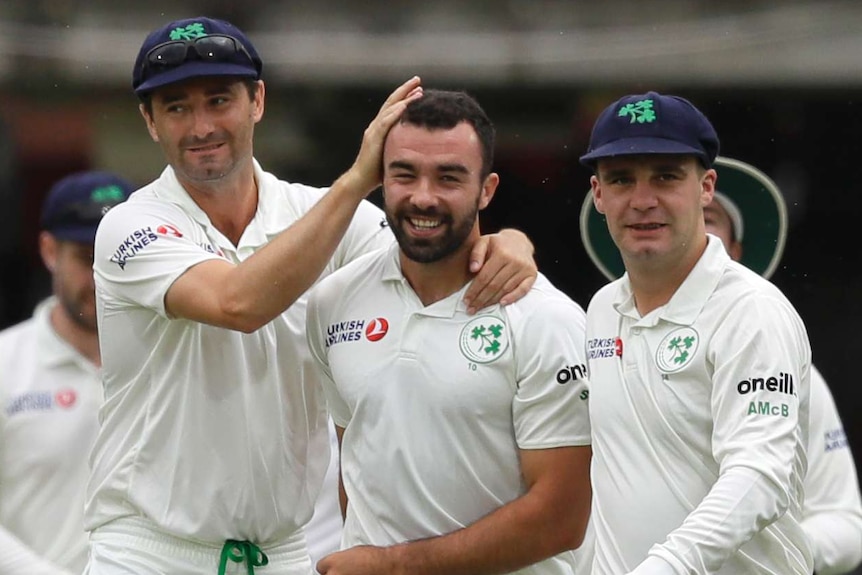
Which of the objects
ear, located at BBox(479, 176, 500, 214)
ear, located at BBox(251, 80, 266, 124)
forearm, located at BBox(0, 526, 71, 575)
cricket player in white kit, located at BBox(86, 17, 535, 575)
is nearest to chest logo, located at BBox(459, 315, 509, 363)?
cricket player in white kit, located at BBox(86, 17, 535, 575)

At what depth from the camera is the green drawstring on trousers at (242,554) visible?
19.8 feet

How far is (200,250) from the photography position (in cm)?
596

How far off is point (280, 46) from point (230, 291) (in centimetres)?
960

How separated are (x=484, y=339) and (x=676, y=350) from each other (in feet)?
1.92

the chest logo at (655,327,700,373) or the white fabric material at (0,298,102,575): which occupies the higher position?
A: the chest logo at (655,327,700,373)

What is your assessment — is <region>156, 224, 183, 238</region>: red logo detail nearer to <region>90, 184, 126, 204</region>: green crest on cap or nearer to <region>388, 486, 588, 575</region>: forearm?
<region>388, 486, 588, 575</region>: forearm

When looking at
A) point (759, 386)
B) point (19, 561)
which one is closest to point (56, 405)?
point (19, 561)

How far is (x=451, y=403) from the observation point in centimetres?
569

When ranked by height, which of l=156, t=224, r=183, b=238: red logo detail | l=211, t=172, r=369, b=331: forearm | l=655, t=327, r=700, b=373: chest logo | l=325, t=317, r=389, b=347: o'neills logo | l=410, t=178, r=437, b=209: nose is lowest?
l=655, t=327, r=700, b=373: chest logo

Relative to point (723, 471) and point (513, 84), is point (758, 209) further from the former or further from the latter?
point (513, 84)

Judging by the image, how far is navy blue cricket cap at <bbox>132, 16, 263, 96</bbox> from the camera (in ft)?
19.7

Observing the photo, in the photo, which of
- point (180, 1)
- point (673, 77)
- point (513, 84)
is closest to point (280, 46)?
point (180, 1)

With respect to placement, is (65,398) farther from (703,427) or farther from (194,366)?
(703,427)

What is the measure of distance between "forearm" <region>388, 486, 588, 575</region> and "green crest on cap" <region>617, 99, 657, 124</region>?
111 centimetres
